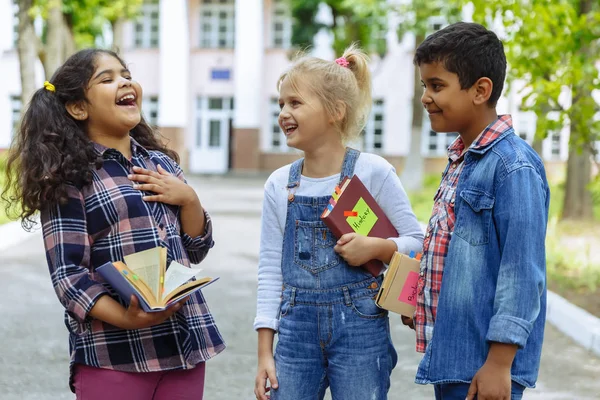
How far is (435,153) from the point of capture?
119 ft

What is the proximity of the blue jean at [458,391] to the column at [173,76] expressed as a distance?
35.8 metres

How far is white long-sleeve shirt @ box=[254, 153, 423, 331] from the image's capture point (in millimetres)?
3012

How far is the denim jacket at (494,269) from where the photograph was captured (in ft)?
7.69

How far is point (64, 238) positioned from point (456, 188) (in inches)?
44.7

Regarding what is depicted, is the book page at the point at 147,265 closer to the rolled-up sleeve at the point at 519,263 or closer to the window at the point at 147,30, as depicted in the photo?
the rolled-up sleeve at the point at 519,263

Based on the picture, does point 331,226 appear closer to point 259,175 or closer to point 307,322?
point 307,322

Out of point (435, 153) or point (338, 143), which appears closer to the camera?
point (338, 143)

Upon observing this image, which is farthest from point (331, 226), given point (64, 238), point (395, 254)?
point (64, 238)

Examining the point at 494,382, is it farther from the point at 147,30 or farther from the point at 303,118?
the point at 147,30

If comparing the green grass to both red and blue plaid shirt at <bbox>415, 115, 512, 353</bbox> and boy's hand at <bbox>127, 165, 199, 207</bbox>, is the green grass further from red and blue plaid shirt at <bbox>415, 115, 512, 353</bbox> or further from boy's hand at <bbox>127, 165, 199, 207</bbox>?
boy's hand at <bbox>127, 165, 199, 207</bbox>

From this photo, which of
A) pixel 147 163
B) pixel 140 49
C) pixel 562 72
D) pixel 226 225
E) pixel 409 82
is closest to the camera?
pixel 147 163

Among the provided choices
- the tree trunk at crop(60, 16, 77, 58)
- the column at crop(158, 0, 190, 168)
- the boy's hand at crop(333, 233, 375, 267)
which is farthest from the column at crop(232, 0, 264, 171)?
the boy's hand at crop(333, 233, 375, 267)

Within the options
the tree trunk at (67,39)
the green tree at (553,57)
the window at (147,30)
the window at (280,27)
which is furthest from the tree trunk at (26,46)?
the window at (280,27)

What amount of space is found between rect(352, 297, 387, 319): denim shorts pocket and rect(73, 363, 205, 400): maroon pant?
20.9 inches
